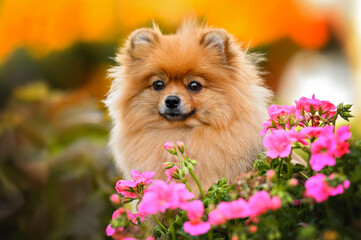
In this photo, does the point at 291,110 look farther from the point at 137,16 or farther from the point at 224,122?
the point at 137,16

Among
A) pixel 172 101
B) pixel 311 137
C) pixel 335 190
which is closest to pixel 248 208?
pixel 335 190

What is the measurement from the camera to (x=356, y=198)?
1.64 meters

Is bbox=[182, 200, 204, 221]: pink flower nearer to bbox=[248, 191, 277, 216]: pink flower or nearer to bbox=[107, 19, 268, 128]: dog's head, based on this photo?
bbox=[248, 191, 277, 216]: pink flower

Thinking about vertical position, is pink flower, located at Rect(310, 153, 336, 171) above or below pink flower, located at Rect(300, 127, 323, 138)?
below

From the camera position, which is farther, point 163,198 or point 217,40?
point 217,40

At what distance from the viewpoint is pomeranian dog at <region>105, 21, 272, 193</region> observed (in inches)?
127

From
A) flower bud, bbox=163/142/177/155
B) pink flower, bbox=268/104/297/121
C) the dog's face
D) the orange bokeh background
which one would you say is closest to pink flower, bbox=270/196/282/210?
flower bud, bbox=163/142/177/155

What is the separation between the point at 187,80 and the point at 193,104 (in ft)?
0.65

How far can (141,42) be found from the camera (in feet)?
11.6

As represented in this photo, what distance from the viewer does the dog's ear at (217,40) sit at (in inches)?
134

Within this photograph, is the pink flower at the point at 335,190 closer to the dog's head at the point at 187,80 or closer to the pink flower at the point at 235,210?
the pink flower at the point at 235,210

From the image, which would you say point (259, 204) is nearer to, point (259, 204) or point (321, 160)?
point (259, 204)

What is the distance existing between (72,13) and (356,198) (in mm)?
7093

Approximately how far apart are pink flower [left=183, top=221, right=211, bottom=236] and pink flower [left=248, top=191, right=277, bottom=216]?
0.17 metres
